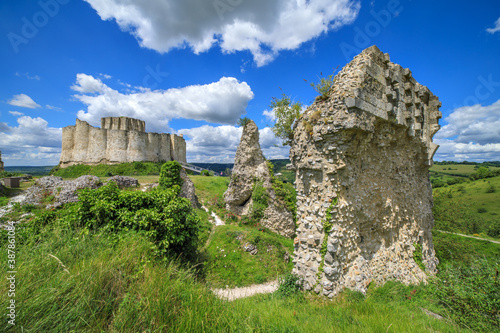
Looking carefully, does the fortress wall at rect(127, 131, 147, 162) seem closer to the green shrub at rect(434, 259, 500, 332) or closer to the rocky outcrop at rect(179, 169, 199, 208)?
the rocky outcrop at rect(179, 169, 199, 208)

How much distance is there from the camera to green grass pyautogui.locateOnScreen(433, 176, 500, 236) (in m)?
19.9

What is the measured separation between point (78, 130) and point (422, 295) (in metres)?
42.0

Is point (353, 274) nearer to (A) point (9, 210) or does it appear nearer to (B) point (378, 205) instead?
(B) point (378, 205)

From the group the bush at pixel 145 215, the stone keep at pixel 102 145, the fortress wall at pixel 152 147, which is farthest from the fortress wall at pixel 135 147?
the bush at pixel 145 215

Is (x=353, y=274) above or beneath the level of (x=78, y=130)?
beneath

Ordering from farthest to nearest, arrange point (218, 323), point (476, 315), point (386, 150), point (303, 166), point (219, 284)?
1. point (219, 284)
2. point (386, 150)
3. point (303, 166)
4. point (476, 315)
5. point (218, 323)

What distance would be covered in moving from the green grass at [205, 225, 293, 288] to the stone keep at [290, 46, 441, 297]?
4344 millimetres

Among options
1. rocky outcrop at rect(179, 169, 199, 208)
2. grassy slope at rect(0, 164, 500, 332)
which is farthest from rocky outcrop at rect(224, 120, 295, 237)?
grassy slope at rect(0, 164, 500, 332)

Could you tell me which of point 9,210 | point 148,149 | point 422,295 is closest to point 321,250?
point 422,295

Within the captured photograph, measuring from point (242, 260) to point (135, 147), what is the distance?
31.8m

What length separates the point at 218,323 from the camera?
2812mm

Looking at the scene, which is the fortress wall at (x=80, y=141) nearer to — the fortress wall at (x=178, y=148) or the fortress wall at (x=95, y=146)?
the fortress wall at (x=95, y=146)

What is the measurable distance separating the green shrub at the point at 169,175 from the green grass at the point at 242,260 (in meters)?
6.93

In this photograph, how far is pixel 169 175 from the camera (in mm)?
16859
